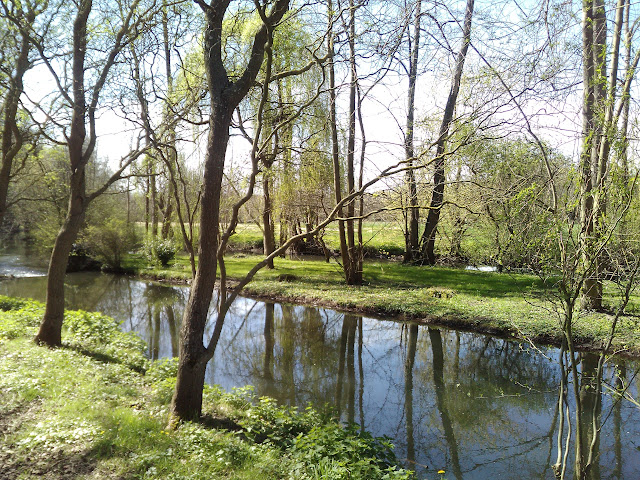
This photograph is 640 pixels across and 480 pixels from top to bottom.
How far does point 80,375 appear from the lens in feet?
19.8

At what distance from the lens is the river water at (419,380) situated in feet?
18.3

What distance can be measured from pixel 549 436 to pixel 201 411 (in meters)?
4.53

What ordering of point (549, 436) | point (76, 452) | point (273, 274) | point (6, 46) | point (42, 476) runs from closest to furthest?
point (42, 476), point (76, 452), point (549, 436), point (6, 46), point (273, 274)

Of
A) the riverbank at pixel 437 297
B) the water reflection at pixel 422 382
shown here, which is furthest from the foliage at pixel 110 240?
the water reflection at pixel 422 382

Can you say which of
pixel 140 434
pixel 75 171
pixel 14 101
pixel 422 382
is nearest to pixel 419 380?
pixel 422 382

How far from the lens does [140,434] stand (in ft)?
14.6

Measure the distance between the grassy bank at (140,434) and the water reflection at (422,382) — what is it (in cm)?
111

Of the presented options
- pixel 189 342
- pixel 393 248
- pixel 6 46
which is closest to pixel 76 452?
pixel 189 342

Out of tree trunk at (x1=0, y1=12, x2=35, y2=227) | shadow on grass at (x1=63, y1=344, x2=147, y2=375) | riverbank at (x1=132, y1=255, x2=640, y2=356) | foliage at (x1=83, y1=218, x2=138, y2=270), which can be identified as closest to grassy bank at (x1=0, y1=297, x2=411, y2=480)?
shadow on grass at (x1=63, y1=344, x2=147, y2=375)

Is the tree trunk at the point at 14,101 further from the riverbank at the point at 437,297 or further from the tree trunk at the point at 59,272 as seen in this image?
the riverbank at the point at 437,297

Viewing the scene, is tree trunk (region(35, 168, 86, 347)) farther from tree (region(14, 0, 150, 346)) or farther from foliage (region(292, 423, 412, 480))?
foliage (region(292, 423, 412, 480))

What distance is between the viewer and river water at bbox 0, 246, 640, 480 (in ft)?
18.3

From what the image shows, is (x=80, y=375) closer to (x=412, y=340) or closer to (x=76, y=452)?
(x=76, y=452)

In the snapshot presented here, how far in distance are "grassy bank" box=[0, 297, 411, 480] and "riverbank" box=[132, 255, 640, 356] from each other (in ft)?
14.7
